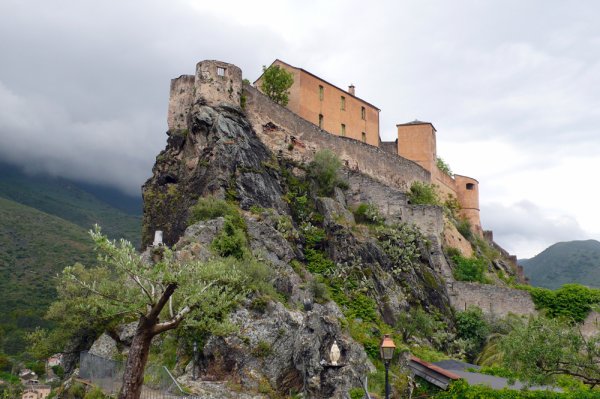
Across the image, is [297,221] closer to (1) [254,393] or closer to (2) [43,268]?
(1) [254,393]

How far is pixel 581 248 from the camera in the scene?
469ft

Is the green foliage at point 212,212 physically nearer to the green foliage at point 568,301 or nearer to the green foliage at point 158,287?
the green foliage at point 158,287

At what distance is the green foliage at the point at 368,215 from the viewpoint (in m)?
38.9

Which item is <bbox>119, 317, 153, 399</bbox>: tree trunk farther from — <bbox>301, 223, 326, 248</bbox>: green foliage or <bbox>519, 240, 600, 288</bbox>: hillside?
<bbox>519, 240, 600, 288</bbox>: hillside

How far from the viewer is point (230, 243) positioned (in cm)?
2786

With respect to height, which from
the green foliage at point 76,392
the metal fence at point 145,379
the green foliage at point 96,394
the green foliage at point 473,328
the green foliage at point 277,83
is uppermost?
the green foliage at point 277,83

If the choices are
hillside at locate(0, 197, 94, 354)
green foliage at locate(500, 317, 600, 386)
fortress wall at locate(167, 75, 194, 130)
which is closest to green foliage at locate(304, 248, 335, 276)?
fortress wall at locate(167, 75, 194, 130)

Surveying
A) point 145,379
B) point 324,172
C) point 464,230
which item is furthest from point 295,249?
point 464,230

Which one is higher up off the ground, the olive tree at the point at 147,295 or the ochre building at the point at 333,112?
the ochre building at the point at 333,112

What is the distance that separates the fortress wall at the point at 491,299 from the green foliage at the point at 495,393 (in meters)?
20.4

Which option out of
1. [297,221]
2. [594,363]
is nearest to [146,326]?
[594,363]

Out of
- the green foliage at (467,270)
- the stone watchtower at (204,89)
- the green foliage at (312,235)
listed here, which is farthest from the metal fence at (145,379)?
the green foliage at (467,270)

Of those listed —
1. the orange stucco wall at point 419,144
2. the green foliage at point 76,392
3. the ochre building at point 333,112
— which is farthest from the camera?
the orange stucco wall at point 419,144

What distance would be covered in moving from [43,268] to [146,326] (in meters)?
57.9
